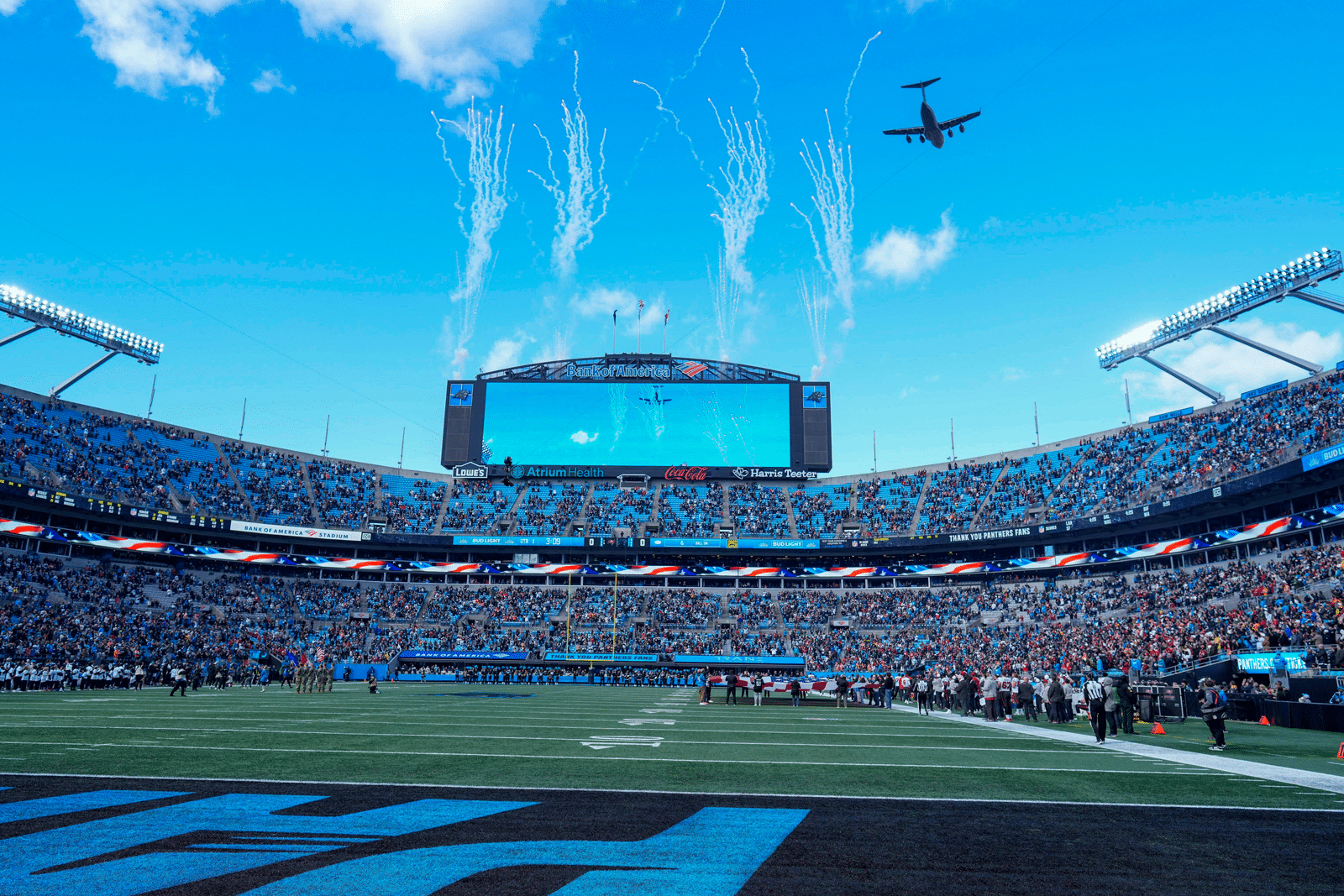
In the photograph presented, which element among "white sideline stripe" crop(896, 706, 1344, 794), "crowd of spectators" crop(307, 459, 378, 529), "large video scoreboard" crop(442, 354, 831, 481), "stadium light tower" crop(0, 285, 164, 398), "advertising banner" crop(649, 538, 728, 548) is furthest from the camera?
"large video scoreboard" crop(442, 354, 831, 481)

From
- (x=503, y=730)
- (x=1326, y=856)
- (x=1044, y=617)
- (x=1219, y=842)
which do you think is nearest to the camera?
(x=1326, y=856)

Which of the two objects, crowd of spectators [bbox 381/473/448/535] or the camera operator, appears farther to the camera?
crowd of spectators [bbox 381/473/448/535]

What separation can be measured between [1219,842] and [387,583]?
Answer: 61.7 meters

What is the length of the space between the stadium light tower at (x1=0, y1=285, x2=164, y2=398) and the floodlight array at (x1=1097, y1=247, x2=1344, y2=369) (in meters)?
73.9

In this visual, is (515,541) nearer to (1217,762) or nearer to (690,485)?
(690,485)

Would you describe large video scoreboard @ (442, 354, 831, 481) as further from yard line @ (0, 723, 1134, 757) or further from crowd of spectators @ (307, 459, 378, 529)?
yard line @ (0, 723, 1134, 757)

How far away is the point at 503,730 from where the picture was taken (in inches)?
664

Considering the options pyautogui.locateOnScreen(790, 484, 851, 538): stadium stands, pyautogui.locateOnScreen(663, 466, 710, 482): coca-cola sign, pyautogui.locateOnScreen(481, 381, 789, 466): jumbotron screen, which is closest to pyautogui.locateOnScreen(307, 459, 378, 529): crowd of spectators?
pyautogui.locateOnScreen(481, 381, 789, 466): jumbotron screen

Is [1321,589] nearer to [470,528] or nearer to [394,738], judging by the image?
[394,738]

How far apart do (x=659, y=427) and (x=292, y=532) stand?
30459 mm

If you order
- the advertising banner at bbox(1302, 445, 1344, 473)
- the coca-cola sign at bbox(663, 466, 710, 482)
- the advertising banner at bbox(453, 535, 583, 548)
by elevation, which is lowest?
the advertising banner at bbox(453, 535, 583, 548)

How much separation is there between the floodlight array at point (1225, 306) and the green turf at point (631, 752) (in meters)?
35.0

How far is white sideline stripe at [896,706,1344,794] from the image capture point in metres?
10.3

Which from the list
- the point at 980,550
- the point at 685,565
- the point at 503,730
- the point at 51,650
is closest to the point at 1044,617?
the point at 980,550
